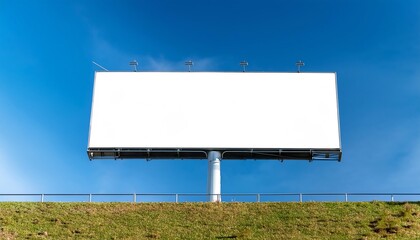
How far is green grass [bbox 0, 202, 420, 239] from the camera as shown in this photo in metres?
37.3

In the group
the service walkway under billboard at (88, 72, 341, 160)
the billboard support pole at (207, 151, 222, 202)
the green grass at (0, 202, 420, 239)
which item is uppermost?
the service walkway under billboard at (88, 72, 341, 160)

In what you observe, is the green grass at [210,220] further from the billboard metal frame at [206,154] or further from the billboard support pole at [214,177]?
the billboard metal frame at [206,154]

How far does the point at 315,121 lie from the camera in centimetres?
4978

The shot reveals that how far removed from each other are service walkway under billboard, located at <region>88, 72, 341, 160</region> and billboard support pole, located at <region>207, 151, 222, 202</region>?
1.97 ft

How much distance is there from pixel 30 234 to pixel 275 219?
47.0 feet

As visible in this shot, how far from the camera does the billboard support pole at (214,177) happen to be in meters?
45.4

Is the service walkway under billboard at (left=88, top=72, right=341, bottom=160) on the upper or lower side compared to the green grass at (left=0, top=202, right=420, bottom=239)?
upper

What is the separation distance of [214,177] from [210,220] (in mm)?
6964

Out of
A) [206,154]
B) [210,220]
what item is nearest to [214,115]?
[206,154]

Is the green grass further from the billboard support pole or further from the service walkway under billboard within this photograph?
the service walkway under billboard

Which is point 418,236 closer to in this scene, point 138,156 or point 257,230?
point 257,230

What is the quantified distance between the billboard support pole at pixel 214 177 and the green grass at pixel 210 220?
65.8 inches

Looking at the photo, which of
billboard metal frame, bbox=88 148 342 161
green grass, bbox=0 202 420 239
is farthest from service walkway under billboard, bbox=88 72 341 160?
green grass, bbox=0 202 420 239

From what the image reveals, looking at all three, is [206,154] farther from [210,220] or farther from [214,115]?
[210,220]
